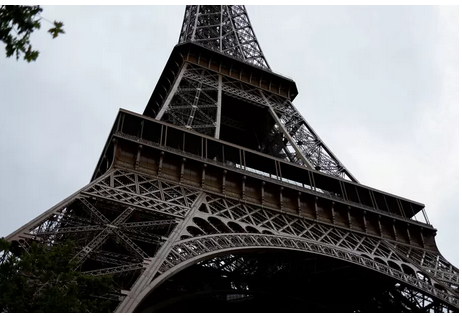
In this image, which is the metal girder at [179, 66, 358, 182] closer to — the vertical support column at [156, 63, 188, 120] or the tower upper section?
the vertical support column at [156, 63, 188, 120]

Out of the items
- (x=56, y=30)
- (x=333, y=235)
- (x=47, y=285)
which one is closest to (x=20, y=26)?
(x=56, y=30)

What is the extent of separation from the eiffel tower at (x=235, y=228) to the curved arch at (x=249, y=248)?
0.19ft

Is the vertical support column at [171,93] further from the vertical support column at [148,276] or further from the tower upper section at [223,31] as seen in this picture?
the vertical support column at [148,276]

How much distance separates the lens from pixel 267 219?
22531 mm

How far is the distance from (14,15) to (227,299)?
858 inches

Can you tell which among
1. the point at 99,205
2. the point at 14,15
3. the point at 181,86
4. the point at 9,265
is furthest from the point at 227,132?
the point at 14,15

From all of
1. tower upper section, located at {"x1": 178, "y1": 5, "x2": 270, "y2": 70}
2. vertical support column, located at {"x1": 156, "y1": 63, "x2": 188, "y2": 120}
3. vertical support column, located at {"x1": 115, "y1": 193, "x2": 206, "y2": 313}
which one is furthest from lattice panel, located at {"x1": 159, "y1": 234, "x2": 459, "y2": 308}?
tower upper section, located at {"x1": 178, "y1": 5, "x2": 270, "y2": 70}

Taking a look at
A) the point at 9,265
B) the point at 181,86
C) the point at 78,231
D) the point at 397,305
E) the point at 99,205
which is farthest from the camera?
the point at 181,86

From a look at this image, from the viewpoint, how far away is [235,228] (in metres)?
21.3

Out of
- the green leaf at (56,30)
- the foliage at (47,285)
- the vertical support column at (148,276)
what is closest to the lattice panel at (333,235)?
the vertical support column at (148,276)

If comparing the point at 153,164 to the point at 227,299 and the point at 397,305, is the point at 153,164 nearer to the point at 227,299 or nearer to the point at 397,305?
the point at 227,299

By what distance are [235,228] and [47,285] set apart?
11.0m

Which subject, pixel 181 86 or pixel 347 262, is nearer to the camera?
pixel 347 262

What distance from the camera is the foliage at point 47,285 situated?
10.5 meters
